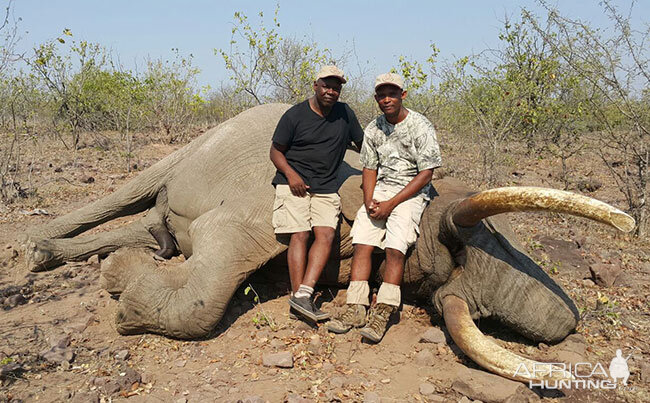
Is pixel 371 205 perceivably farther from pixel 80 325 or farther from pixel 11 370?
pixel 11 370

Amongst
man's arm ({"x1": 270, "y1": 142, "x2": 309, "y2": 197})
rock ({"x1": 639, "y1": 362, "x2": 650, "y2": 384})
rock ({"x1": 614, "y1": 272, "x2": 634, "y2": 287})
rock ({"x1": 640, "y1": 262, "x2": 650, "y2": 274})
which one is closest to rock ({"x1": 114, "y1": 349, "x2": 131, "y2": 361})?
man's arm ({"x1": 270, "y1": 142, "x2": 309, "y2": 197})

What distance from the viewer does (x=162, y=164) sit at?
6.16m

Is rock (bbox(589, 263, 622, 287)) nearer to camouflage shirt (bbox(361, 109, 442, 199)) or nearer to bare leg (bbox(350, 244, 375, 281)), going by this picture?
camouflage shirt (bbox(361, 109, 442, 199))

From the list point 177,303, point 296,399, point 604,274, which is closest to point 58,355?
point 177,303

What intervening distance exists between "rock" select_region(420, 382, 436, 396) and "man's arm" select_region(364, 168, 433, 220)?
1.30 metres

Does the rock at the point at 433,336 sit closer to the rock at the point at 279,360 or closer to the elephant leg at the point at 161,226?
the rock at the point at 279,360

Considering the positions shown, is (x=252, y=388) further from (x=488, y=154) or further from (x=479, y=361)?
(x=488, y=154)

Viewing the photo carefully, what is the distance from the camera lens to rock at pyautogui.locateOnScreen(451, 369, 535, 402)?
3229 mm

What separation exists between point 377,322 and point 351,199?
1125 mm

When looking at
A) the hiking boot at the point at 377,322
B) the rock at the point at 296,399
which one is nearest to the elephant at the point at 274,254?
the hiking boot at the point at 377,322

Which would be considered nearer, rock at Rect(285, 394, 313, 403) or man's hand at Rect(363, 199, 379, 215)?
rock at Rect(285, 394, 313, 403)

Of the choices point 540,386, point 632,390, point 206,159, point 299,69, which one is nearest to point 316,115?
point 206,159

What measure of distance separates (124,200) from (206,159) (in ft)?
4.03

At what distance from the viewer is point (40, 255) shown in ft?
17.9
